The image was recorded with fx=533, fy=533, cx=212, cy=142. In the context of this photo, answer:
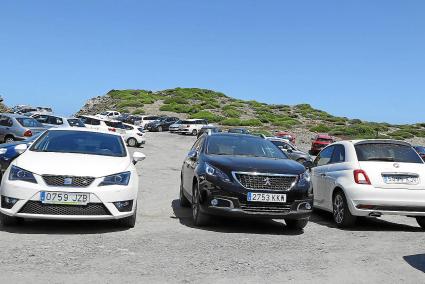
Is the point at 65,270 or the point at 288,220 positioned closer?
the point at 65,270

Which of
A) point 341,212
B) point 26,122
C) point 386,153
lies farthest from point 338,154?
point 26,122

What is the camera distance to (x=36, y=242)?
21.9 ft

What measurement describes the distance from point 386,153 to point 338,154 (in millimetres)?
954

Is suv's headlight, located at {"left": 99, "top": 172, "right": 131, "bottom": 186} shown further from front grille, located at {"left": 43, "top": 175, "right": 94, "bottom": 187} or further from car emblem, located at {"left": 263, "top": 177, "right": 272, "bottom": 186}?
car emblem, located at {"left": 263, "top": 177, "right": 272, "bottom": 186}

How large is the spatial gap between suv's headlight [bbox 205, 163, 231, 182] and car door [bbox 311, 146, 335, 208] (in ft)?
8.77

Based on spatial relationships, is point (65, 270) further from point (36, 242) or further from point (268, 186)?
point (268, 186)

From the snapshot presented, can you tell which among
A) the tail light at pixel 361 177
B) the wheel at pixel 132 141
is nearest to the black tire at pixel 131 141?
the wheel at pixel 132 141

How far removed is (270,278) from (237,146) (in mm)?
4263

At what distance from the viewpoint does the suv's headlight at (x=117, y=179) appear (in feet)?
24.3

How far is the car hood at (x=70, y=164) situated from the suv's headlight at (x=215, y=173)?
1.22 m

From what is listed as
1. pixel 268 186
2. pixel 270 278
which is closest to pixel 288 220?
pixel 268 186

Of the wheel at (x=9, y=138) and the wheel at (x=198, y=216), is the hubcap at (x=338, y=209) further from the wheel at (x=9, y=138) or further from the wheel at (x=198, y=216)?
the wheel at (x=9, y=138)

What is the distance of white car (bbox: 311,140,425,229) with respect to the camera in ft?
28.2

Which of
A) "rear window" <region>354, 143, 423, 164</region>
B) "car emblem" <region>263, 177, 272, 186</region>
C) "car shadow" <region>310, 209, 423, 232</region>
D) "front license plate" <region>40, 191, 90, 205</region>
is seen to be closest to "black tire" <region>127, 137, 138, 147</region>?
"car shadow" <region>310, 209, 423, 232</region>
